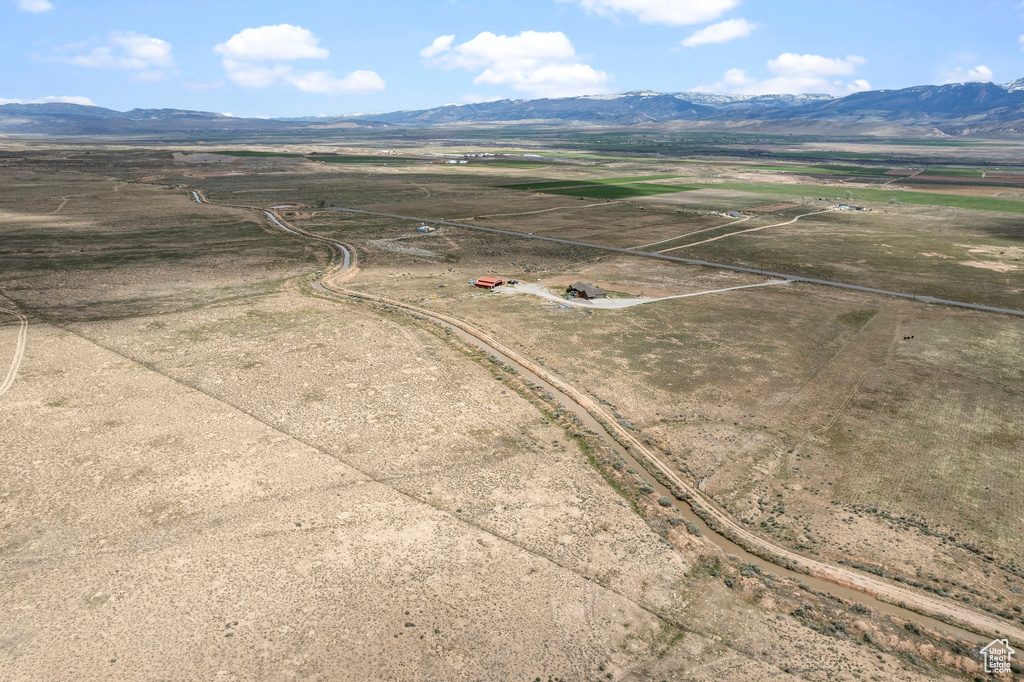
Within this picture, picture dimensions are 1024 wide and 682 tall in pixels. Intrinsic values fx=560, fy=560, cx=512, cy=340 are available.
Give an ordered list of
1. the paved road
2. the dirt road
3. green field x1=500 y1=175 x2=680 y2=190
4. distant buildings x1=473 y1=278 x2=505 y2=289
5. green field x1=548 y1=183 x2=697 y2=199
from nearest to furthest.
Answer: the dirt road
the paved road
distant buildings x1=473 y1=278 x2=505 y2=289
green field x1=548 y1=183 x2=697 y2=199
green field x1=500 y1=175 x2=680 y2=190

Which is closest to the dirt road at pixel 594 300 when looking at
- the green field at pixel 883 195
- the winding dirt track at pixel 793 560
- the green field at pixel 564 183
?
the winding dirt track at pixel 793 560

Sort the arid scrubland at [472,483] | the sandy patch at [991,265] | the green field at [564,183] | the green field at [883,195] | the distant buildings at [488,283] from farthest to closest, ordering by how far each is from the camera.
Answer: the green field at [564,183] < the green field at [883,195] < the sandy patch at [991,265] < the distant buildings at [488,283] < the arid scrubland at [472,483]

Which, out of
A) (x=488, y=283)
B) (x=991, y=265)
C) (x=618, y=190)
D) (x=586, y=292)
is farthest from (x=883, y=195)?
(x=488, y=283)

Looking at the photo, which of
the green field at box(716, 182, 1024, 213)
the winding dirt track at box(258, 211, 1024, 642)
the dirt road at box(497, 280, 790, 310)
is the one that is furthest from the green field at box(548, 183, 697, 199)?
the winding dirt track at box(258, 211, 1024, 642)

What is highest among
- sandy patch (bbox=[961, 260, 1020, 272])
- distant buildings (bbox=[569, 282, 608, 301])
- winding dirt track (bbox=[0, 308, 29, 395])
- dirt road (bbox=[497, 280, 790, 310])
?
sandy patch (bbox=[961, 260, 1020, 272])

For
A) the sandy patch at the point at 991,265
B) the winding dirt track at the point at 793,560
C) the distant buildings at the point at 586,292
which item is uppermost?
the sandy patch at the point at 991,265

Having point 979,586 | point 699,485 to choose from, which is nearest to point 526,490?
point 699,485

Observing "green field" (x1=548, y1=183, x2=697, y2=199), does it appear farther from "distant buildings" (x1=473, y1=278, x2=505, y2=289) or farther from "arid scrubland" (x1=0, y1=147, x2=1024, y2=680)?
"arid scrubland" (x1=0, y1=147, x2=1024, y2=680)

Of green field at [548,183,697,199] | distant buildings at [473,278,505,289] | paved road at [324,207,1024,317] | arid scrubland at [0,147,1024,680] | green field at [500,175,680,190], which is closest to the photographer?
arid scrubland at [0,147,1024,680]

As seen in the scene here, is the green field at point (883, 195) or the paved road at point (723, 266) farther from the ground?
the green field at point (883, 195)

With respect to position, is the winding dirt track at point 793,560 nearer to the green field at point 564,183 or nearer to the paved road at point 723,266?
the paved road at point 723,266
